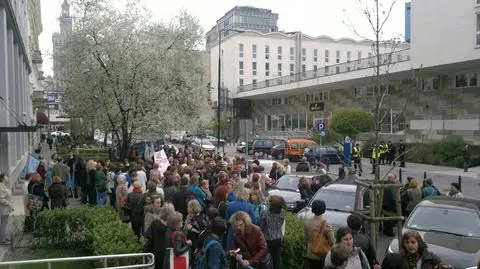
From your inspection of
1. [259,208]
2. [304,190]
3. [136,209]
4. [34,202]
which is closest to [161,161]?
[34,202]

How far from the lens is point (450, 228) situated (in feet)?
28.3

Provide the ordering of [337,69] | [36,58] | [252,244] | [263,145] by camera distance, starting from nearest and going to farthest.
→ [252,244]
[36,58]
[263,145]
[337,69]

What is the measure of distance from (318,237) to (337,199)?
4.64 m

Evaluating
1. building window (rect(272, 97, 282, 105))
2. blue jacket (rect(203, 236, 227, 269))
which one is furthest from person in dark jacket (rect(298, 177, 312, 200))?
building window (rect(272, 97, 282, 105))

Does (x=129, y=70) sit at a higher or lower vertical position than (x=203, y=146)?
higher

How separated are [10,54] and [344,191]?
46.3 feet

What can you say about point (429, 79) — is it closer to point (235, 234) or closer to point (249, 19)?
point (235, 234)

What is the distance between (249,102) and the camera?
83.9 m

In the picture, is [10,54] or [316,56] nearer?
[10,54]

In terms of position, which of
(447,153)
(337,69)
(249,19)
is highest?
(249,19)

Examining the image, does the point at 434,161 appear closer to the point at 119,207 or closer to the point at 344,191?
the point at 344,191

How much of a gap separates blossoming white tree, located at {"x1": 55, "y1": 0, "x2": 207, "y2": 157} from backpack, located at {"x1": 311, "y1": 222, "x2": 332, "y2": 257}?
723 inches

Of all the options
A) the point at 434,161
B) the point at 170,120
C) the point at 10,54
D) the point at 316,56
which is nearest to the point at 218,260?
the point at 10,54

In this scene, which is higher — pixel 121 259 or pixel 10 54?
pixel 10 54
